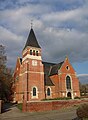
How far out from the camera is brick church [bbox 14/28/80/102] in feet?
124

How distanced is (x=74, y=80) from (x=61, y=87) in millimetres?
5687

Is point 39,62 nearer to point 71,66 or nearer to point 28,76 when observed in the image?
point 28,76

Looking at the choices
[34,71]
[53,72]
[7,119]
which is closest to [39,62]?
[34,71]

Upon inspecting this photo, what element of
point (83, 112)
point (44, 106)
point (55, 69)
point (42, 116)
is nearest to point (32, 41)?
point (55, 69)

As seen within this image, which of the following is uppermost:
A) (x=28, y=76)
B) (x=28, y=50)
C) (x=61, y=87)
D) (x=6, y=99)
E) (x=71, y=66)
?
(x=28, y=50)

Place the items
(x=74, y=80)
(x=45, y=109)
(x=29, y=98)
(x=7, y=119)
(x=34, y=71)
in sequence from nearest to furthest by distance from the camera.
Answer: (x=7, y=119) → (x=45, y=109) → (x=29, y=98) → (x=34, y=71) → (x=74, y=80)

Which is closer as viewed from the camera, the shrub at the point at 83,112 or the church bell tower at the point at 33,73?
the shrub at the point at 83,112

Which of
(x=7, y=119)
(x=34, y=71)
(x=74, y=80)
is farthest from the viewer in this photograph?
(x=74, y=80)

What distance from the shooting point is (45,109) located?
79.5ft

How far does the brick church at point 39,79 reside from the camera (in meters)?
37.8

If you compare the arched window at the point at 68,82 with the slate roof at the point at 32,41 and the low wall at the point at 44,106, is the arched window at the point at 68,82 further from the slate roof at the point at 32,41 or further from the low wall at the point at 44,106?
the low wall at the point at 44,106

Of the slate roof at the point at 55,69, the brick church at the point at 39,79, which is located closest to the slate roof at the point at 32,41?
the brick church at the point at 39,79

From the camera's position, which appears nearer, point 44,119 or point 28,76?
point 44,119

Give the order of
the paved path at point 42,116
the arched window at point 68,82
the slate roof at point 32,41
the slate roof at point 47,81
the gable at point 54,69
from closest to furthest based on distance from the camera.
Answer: the paved path at point 42,116 → the slate roof at point 32,41 → the slate roof at point 47,81 → the arched window at point 68,82 → the gable at point 54,69
